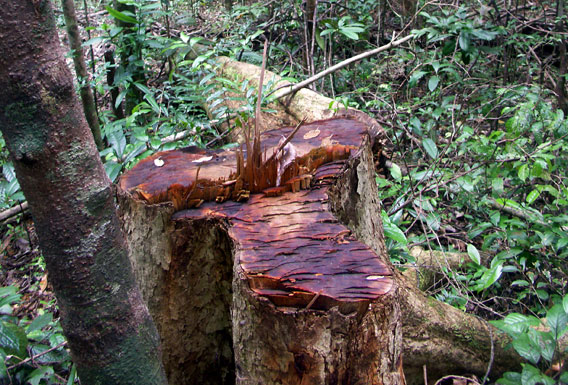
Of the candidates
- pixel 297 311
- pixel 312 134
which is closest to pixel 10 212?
pixel 312 134

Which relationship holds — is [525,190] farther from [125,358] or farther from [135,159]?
[125,358]

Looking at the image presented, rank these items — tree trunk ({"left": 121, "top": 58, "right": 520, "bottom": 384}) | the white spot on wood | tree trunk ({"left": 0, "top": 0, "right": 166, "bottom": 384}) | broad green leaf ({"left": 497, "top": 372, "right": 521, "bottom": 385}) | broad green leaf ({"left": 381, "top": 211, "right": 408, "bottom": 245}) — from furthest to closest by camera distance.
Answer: broad green leaf ({"left": 381, "top": 211, "right": 408, "bottom": 245}) < the white spot on wood < broad green leaf ({"left": 497, "top": 372, "right": 521, "bottom": 385}) < tree trunk ({"left": 121, "top": 58, "right": 520, "bottom": 384}) < tree trunk ({"left": 0, "top": 0, "right": 166, "bottom": 384})

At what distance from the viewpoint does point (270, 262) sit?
5.16 ft

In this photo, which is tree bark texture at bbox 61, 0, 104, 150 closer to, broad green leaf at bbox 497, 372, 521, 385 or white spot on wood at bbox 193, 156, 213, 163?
white spot on wood at bbox 193, 156, 213, 163

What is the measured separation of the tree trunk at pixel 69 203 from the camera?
114 centimetres

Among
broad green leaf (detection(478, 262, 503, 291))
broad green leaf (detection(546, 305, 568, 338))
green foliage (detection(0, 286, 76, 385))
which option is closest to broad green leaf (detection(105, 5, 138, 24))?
green foliage (detection(0, 286, 76, 385))

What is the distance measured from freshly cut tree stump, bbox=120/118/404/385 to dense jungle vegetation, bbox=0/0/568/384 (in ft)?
1.91

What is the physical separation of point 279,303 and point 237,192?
0.68 metres

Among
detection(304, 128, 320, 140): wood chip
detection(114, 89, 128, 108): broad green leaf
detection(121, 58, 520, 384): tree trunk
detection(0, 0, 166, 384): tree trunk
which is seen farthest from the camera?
detection(114, 89, 128, 108): broad green leaf

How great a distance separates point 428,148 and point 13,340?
2.68 m

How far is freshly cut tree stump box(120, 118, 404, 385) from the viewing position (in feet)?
4.69

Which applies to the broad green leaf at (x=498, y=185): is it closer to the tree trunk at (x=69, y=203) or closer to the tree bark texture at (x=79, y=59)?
the tree trunk at (x=69, y=203)

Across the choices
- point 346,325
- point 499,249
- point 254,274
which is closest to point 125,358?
point 254,274

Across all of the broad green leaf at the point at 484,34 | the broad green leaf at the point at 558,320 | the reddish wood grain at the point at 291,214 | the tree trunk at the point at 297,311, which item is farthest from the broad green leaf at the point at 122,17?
the broad green leaf at the point at 558,320
